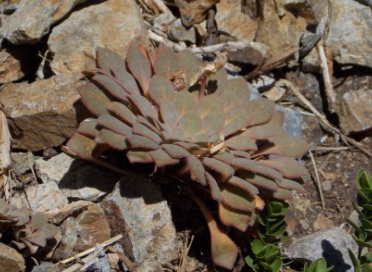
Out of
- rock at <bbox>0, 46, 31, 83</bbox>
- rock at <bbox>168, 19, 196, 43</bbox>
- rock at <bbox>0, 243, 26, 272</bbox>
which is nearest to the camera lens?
rock at <bbox>0, 243, 26, 272</bbox>

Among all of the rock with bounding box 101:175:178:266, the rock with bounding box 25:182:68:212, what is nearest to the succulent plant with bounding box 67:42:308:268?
the rock with bounding box 101:175:178:266

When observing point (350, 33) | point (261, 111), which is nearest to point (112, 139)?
point (261, 111)

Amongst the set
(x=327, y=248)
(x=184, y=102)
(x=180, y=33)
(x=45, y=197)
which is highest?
(x=184, y=102)

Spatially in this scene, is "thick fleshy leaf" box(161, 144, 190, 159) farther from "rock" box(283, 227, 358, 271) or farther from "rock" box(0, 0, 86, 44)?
"rock" box(0, 0, 86, 44)

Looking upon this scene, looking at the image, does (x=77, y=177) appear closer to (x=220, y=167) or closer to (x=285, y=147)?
(x=220, y=167)

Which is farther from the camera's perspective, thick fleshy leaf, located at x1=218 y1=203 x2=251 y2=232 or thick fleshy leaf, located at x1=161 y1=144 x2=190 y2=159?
thick fleshy leaf, located at x1=218 y1=203 x2=251 y2=232

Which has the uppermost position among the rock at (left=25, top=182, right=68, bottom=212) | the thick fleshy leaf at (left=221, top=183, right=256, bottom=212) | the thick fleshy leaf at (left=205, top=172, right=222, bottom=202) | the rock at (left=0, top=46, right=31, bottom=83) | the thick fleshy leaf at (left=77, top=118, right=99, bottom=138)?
the thick fleshy leaf at (left=77, top=118, right=99, bottom=138)
